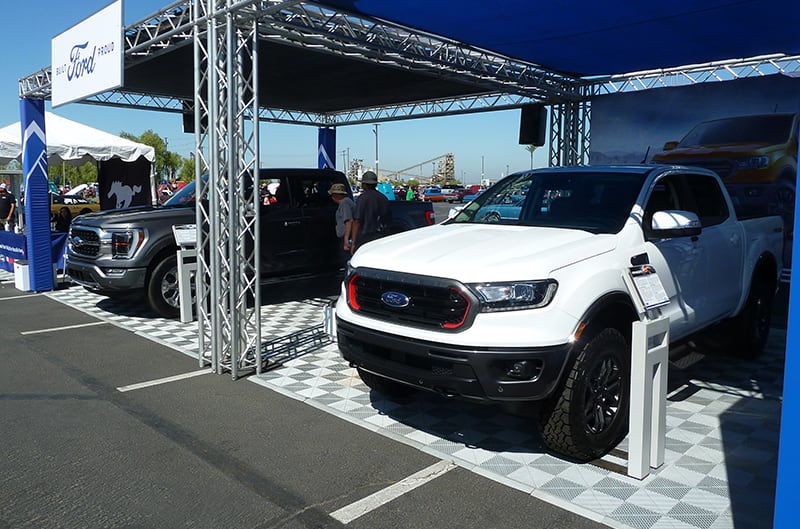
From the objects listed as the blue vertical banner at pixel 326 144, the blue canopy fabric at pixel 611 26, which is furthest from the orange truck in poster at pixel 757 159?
the blue vertical banner at pixel 326 144

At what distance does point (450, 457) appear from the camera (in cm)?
411

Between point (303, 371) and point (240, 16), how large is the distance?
327cm

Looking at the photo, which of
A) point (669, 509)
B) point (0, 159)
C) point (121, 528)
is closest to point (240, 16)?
point (121, 528)

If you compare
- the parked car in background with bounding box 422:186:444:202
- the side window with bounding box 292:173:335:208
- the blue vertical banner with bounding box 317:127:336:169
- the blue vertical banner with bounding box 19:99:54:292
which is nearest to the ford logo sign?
the side window with bounding box 292:173:335:208

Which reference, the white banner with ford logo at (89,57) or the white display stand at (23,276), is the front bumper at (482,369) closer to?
the white banner with ford logo at (89,57)

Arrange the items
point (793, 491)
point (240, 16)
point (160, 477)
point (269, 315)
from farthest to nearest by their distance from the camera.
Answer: point (269, 315) < point (240, 16) < point (160, 477) < point (793, 491)

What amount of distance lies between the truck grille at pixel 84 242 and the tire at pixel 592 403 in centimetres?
661

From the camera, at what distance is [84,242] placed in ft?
27.9

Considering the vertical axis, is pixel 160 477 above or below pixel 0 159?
below

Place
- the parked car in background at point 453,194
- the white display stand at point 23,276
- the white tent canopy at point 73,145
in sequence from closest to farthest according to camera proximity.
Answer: the white display stand at point 23,276
the white tent canopy at point 73,145
the parked car in background at point 453,194

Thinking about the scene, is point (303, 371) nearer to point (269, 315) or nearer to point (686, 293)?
point (269, 315)

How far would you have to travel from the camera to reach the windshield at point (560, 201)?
15.1 feet

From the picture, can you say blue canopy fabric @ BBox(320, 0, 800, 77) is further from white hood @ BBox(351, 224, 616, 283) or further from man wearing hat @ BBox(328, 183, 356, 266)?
white hood @ BBox(351, 224, 616, 283)

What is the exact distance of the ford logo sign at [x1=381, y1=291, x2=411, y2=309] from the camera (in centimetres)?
396
